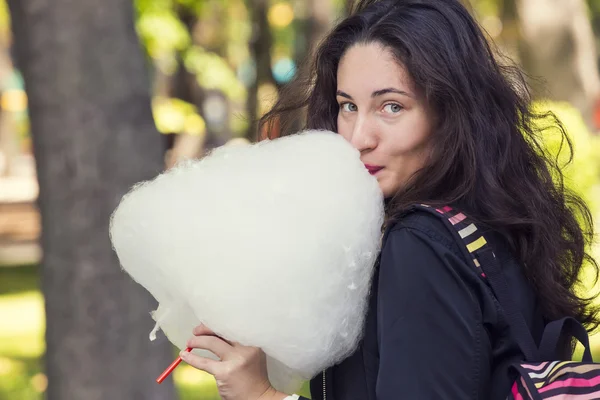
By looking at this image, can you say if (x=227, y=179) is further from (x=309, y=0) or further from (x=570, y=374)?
(x=309, y=0)

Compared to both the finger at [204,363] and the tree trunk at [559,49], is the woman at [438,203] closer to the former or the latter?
the finger at [204,363]

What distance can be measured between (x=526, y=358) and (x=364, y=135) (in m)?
0.59

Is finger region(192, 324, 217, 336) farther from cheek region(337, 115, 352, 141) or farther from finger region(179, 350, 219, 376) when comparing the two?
cheek region(337, 115, 352, 141)

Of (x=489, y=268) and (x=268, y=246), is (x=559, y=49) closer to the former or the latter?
(x=489, y=268)

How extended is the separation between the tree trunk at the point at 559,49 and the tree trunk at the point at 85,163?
8138mm

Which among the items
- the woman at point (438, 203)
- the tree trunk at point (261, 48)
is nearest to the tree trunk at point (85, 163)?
the woman at point (438, 203)

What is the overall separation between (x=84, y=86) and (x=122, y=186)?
49cm

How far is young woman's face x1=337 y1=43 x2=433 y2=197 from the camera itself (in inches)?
77.5

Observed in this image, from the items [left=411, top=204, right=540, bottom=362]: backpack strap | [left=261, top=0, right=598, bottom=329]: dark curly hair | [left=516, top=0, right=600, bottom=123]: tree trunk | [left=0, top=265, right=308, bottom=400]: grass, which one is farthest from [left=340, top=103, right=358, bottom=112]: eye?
[left=516, top=0, right=600, bottom=123]: tree trunk

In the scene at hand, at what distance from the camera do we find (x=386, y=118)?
1991 millimetres

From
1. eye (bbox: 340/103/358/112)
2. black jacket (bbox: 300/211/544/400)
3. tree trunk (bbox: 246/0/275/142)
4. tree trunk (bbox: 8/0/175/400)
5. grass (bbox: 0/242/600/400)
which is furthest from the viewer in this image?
Result: tree trunk (bbox: 246/0/275/142)

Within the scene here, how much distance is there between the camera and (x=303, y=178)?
187 cm

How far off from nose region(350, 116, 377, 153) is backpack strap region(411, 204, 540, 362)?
244 millimetres

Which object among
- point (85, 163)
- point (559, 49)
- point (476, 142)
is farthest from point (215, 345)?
point (559, 49)
